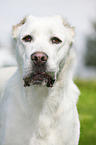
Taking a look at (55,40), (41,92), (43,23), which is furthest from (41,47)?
(41,92)

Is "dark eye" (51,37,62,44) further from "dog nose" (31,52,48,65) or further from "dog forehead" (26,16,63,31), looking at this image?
"dog nose" (31,52,48,65)

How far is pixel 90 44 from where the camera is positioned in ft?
171

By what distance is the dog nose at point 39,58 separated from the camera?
9.80ft

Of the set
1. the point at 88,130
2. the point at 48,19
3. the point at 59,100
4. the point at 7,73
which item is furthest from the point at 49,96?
the point at 88,130

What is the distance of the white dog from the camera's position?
10.7ft

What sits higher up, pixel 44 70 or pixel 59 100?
pixel 44 70

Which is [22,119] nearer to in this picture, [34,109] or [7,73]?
[34,109]

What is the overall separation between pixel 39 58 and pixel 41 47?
0.66 feet

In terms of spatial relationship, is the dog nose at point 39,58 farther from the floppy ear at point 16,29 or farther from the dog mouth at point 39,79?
the floppy ear at point 16,29

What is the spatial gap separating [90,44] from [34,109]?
49.6 metres

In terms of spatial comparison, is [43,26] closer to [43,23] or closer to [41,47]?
[43,23]

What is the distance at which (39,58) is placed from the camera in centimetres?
299

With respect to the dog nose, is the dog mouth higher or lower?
lower

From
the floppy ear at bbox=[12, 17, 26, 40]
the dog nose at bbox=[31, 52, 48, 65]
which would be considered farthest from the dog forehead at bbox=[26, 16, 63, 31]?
the dog nose at bbox=[31, 52, 48, 65]
